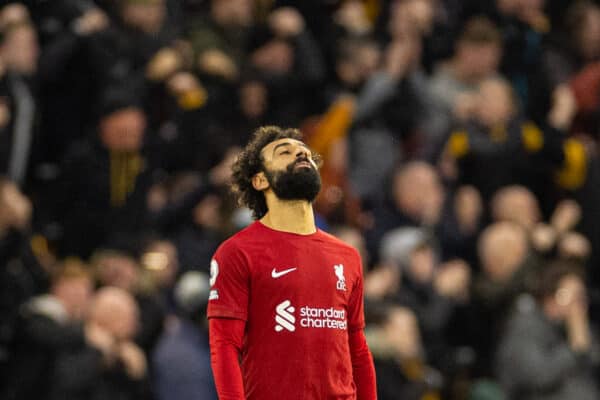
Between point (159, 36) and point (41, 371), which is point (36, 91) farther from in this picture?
point (41, 371)

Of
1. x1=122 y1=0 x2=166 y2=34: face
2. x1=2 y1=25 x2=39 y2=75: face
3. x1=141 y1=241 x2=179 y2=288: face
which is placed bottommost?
x1=141 y1=241 x2=179 y2=288: face

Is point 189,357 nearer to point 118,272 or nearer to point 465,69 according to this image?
point 118,272

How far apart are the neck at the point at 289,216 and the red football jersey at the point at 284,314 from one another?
70mm

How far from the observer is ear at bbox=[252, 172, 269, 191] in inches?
203

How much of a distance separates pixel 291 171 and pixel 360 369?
0.83 m

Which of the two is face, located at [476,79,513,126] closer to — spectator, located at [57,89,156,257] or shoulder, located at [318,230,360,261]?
spectator, located at [57,89,156,257]

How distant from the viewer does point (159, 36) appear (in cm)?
993

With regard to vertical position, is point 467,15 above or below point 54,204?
above

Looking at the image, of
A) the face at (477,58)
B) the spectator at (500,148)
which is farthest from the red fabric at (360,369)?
the face at (477,58)

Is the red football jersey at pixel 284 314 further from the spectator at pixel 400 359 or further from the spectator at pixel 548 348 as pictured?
the spectator at pixel 548 348

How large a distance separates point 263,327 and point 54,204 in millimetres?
4615

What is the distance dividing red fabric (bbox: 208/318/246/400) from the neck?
425mm

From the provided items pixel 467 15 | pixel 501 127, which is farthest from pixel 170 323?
pixel 467 15

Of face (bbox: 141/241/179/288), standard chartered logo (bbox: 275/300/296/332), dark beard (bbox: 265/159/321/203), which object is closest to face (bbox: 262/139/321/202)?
dark beard (bbox: 265/159/321/203)
